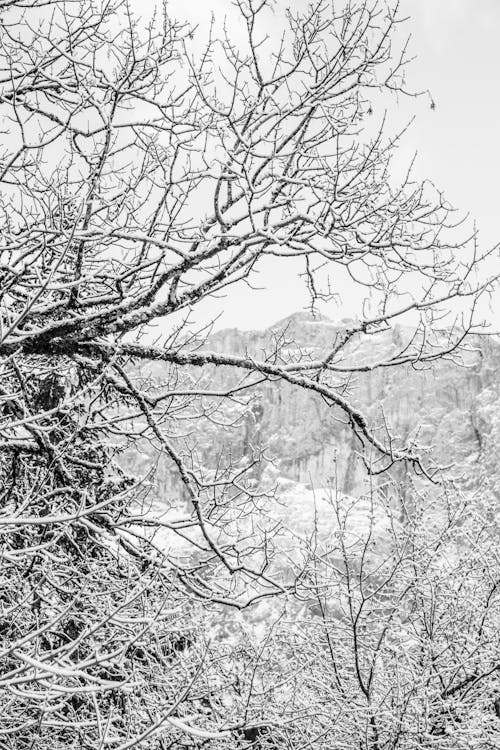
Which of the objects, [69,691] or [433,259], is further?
[433,259]

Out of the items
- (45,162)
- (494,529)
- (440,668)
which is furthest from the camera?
(494,529)

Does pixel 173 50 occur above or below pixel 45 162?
above

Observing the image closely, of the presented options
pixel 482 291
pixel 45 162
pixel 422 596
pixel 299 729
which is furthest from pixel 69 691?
pixel 422 596

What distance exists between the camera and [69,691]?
2434 millimetres

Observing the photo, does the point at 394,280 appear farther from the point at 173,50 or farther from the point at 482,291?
the point at 173,50

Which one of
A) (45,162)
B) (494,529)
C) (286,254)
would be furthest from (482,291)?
(494,529)

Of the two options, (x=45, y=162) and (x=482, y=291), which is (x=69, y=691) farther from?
(x=45, y=162)

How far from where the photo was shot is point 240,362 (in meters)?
4.27

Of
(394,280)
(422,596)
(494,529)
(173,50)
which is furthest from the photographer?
(494,529)

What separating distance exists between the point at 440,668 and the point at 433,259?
5.19 meters

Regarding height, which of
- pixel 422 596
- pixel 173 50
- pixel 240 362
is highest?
pixel 173 50

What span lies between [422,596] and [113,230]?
6.76m

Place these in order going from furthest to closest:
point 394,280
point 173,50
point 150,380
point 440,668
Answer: point 440,668, point 150,380, point 173,50, point 394,280

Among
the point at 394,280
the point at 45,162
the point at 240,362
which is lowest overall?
the point at 240,362
